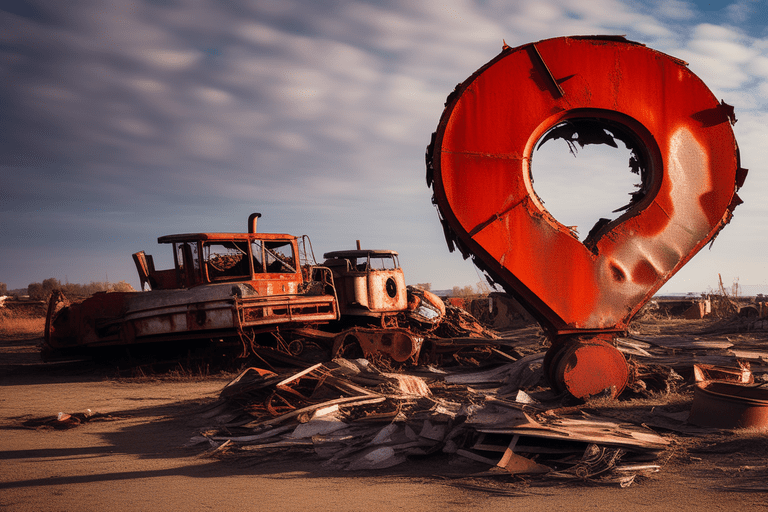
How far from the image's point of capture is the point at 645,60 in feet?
22.0

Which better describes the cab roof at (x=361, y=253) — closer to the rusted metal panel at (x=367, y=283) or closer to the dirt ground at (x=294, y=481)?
Answer: the rusted metal panel at (x=367, y=283)

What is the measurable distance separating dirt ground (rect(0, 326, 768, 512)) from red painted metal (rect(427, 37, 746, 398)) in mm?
2024

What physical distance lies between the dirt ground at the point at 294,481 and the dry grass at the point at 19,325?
18258 mm

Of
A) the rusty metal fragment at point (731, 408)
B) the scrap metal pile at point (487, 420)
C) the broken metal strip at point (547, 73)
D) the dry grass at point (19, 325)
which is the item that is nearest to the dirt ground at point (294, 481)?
the scrap metal pile at point (487, 420)

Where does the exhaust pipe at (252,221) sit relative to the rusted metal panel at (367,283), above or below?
above

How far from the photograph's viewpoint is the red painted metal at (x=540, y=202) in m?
6.54

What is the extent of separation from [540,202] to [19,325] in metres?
25.0

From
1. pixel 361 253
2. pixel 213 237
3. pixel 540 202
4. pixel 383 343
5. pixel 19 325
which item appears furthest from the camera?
pixel 19 325

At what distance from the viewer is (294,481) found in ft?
14.9

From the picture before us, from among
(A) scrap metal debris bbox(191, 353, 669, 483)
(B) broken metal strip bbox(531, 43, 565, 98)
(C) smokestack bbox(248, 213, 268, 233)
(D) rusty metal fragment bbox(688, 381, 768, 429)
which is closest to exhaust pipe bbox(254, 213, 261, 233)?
(C) smokestack bbox(248, 213, 268, 233)

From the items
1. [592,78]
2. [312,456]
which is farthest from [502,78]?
[312,456]

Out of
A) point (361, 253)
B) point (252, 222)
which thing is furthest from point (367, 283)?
point (252, 222)

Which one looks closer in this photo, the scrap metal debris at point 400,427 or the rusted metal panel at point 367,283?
the scrap metal debris at point 400,427

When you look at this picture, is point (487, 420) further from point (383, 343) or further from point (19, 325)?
point (19, 325)
